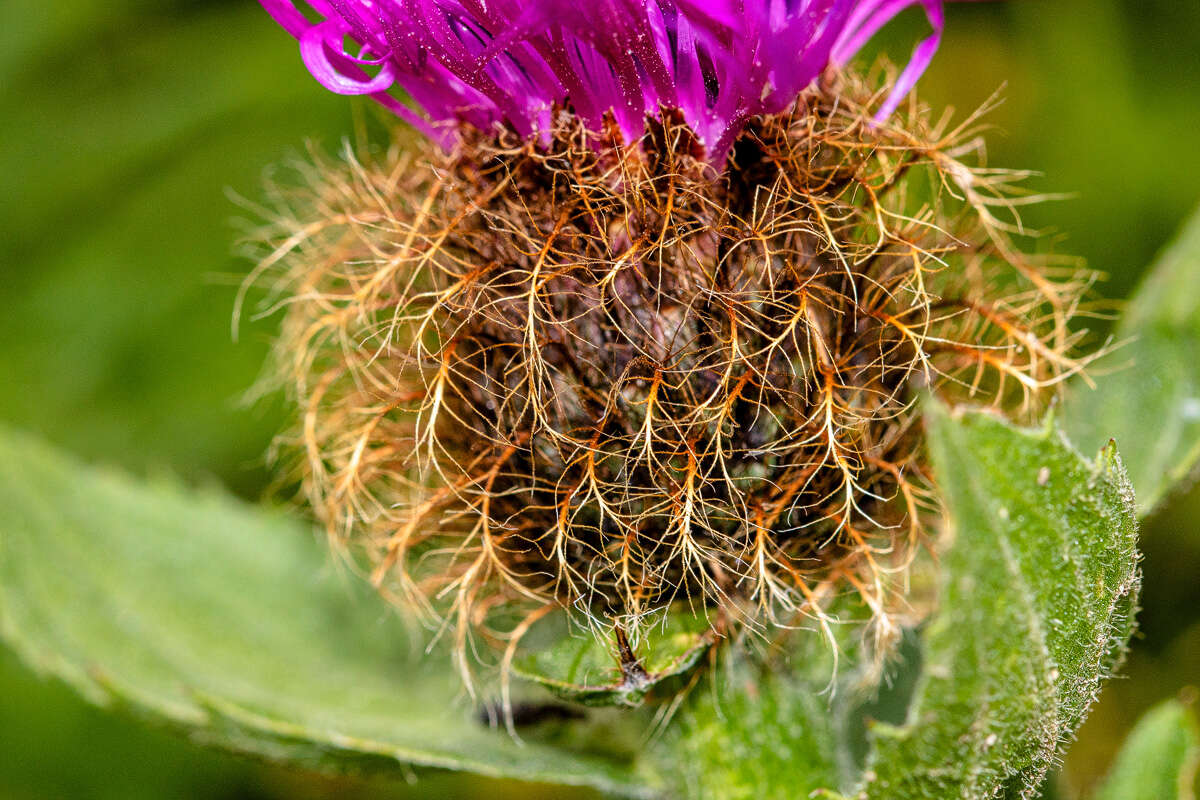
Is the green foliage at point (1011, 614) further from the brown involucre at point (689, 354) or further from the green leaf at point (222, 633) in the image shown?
the green leaf at point (222, 633)

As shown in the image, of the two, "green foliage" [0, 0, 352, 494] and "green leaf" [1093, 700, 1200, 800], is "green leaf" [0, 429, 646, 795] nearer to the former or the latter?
"green leaf" [1093, 700, 1200, 800]

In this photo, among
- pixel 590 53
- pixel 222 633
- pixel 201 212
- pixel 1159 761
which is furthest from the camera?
pixel 201 212

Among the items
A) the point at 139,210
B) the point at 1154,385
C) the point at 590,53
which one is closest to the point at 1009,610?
the point at 590,53

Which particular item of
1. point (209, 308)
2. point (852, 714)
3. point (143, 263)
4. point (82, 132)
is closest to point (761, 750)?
point (852, 714)

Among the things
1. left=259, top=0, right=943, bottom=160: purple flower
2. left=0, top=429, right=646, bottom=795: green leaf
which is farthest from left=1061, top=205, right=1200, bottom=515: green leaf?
left=0, top=429, right=646, bottom=795: green leaf

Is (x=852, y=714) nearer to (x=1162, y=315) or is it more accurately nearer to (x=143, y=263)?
(x=1162, y=315)

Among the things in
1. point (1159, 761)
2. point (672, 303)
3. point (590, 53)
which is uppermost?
point (590, 53)

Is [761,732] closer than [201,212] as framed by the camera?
Yes

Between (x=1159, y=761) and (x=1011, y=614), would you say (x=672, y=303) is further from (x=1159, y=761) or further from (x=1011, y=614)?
(x=1159, y=761)
